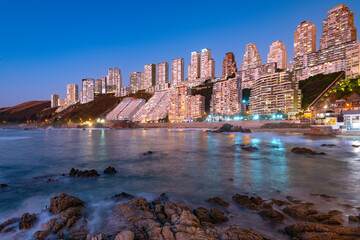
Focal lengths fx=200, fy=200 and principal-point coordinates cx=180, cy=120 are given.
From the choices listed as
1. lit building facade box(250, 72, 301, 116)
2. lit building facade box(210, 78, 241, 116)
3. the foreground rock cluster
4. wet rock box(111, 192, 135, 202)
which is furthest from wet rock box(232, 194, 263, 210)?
lit building facade box(210, 78, 241, 116)

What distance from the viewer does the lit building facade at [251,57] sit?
189m

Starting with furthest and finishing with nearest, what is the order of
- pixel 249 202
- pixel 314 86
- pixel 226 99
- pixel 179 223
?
pixel 226 99 → pixel 314 86 → pixel 249 202 → pixel 179 223

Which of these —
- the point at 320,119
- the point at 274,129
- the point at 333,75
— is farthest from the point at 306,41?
the point at 274,129

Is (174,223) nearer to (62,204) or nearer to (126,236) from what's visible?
(126,236)

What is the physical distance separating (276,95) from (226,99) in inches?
1239

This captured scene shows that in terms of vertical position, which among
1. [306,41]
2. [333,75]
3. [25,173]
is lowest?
[25,173]

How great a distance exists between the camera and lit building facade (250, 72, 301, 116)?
76.9 m

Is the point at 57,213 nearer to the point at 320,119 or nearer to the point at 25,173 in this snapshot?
the point at 25,173

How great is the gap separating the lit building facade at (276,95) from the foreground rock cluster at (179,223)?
3118 inches

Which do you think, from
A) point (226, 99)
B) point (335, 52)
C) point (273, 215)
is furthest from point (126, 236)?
point (335, 52)

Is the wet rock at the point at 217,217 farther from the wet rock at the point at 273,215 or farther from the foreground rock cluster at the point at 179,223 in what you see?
the wet rock at the point at 273,215

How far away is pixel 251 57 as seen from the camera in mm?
192625

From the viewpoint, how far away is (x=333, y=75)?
96.6m

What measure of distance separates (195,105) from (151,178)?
108017 mm
